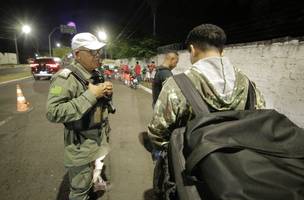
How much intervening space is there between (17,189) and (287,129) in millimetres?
3533

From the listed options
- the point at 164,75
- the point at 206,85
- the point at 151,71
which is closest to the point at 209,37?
the point at 206,85

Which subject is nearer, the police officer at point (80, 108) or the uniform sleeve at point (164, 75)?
the police officer at point (80, 108)

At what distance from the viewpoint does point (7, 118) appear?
6.98m

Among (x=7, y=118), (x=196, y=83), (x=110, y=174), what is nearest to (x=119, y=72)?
(x=7, y=118)

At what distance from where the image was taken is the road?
3191 mm

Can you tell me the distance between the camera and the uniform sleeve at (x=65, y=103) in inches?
79.0

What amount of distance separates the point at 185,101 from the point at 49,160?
359 cm

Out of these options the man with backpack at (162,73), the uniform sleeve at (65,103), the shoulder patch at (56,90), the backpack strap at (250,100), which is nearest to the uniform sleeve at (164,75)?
the man with backpack at (162,73)

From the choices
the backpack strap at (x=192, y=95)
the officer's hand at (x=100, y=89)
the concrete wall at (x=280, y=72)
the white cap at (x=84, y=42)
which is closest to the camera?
the backpack strap at (x=192, y=95)

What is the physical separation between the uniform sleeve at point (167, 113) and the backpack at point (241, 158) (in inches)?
9.4

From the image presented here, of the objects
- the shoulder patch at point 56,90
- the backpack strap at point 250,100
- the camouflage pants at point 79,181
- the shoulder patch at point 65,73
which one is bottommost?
the camouflage pants at point 79,181

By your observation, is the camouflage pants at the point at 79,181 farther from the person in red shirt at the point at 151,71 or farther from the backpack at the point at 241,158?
the person in red shirt at the point at 151,71

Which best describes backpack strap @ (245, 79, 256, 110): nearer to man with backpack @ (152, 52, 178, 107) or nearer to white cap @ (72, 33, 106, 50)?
white cap @ (72, 33, 106, 50)

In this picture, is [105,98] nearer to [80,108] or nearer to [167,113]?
[80,108]
